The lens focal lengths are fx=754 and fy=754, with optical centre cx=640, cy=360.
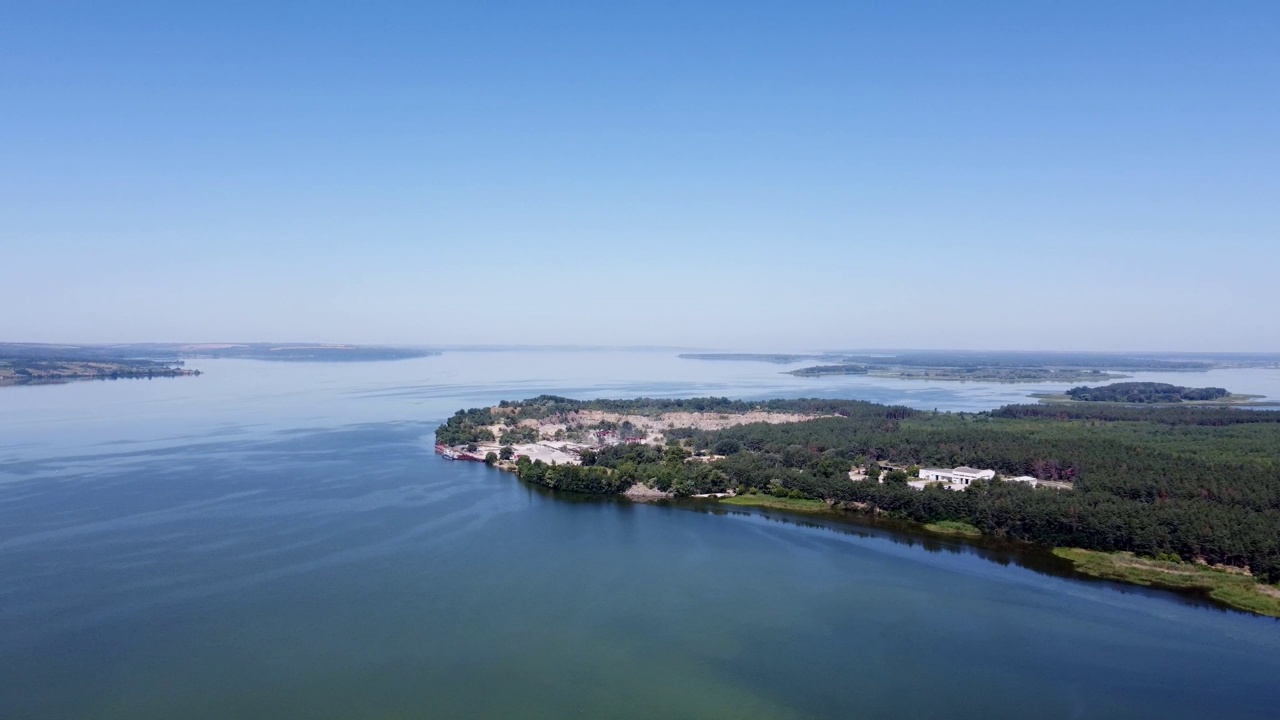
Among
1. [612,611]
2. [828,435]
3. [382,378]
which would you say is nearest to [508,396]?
[382,378]

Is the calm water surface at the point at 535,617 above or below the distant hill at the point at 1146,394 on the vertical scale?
below

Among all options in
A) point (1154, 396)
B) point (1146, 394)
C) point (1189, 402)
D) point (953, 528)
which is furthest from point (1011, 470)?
point (1146, 394)

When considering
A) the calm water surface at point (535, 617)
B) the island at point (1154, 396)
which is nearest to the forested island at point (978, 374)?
the island at point (1154, 396)

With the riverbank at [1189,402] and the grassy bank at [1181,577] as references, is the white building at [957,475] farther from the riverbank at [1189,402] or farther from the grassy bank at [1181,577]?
the riverbank at [1189,402]

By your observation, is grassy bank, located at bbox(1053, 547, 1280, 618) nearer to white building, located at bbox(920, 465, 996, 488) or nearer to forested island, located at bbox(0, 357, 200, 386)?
white building, located at bbox(920, 465, 996, 488)

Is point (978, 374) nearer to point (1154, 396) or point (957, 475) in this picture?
point (1154, 396)

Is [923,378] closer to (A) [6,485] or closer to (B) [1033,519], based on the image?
(B) [1033,519]
